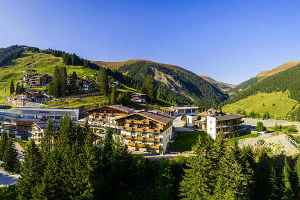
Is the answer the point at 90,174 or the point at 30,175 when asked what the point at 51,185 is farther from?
the point at 90,174

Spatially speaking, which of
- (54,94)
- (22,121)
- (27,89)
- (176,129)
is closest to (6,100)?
(27,89)

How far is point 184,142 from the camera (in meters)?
113

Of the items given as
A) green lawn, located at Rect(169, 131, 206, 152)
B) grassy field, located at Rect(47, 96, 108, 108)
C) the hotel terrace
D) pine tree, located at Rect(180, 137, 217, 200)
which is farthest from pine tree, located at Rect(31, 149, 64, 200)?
grassy field, located at Rect(47, 96, 108, 108)

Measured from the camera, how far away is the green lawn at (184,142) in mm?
108169

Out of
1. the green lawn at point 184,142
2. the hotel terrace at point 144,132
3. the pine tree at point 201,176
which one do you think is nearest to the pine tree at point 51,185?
the pine tree at point 201,176

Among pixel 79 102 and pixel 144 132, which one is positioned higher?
pixel 79 102

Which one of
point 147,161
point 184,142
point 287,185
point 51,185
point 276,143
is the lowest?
point 287,185

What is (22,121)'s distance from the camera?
441 ft

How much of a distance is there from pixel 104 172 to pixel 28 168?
50.2 feet

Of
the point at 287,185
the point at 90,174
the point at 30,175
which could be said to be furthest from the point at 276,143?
the point at 30,175

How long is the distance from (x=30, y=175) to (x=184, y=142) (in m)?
53.4

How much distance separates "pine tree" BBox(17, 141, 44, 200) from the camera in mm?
69363

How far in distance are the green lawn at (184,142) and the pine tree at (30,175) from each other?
42718mm

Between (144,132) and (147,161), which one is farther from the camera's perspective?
(144,132)
